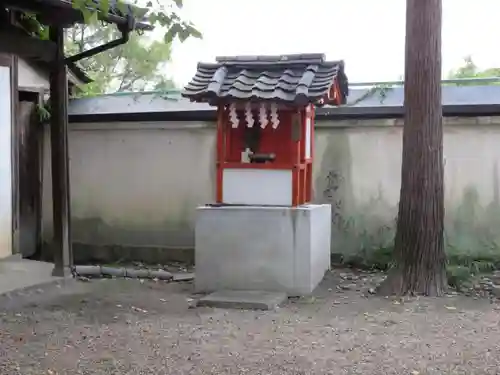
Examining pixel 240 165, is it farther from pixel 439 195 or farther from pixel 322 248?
pixel 439 195

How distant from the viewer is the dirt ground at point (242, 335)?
16.1ft

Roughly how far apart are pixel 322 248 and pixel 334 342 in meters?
2.82

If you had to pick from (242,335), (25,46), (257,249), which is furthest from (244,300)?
(25,46)

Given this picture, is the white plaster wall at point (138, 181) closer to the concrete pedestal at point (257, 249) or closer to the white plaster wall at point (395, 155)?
the white plaster wall at point (395, 155)

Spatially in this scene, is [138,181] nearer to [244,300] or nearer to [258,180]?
[258,180]

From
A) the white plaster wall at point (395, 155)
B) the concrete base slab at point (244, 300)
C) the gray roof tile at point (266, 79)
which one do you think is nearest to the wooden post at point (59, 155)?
the gray roof tile at point (266, 79)

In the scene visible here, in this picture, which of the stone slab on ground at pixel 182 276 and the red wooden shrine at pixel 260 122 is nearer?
the red wooden shrine at pixel 260 122

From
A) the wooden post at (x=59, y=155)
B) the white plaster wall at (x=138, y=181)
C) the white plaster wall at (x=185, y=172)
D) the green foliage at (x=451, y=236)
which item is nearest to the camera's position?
the wooden post at (x=59, y=155)

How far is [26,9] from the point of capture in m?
7.24

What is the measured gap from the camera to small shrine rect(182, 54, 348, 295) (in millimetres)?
7445

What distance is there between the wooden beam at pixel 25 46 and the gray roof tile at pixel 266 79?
1.62m

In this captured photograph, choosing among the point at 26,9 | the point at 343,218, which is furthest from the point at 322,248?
the point at 26,9

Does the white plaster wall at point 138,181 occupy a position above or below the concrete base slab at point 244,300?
above

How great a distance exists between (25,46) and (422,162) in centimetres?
425
